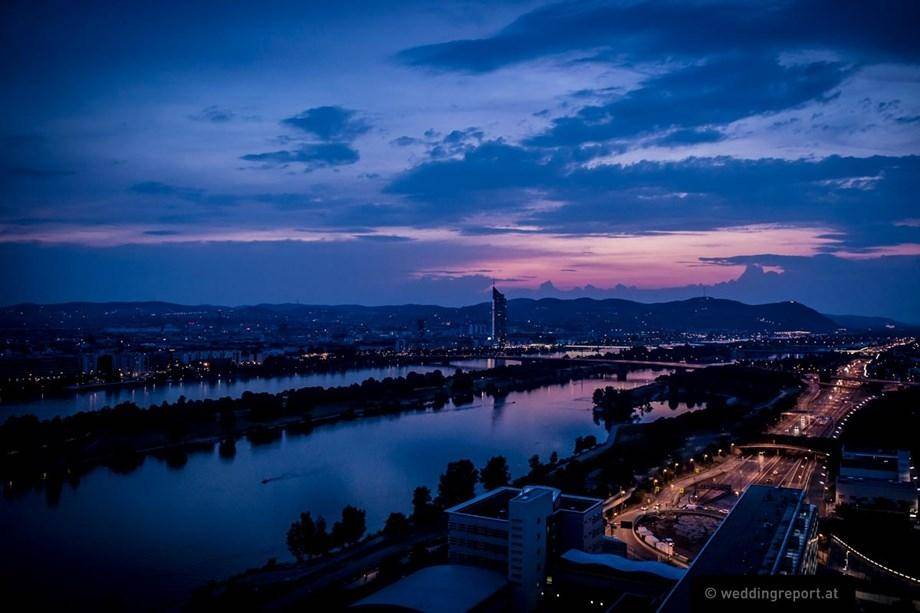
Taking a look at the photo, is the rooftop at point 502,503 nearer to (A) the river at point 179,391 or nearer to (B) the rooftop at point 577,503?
(B) the rooftop at point 577,503

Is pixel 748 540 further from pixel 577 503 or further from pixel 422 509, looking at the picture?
pixel 422 509

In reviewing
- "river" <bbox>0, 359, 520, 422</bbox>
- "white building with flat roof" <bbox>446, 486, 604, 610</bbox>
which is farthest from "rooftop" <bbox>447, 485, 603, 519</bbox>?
"river" <bbox>0, 359, 520, 422</bbox>

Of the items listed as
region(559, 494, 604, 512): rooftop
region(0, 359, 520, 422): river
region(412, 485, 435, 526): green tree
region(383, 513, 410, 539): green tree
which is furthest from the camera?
region(0, 359, 520, 422): river

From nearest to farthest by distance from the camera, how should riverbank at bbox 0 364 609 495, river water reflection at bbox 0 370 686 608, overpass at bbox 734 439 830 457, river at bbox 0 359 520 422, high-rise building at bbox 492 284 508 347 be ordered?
river water reflection at bbox 0 370 686 608, riverbank at bbox 0 364 609 495, overpass at bbox 734 439 830 457, river at bbox 0 359 520 422, high-rise building at bbox 492 284 508 347

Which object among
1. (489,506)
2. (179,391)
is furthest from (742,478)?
(179,391)

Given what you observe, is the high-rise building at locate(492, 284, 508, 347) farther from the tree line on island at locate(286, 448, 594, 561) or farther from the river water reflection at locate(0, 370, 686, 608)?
the tree line on island at locate(286, 448, 594, 561)

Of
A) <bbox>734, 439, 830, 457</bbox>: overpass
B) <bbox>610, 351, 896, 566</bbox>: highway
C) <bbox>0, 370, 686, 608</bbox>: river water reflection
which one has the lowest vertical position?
<bbox>0, 370, 686, 608</bbox>: river water reflection

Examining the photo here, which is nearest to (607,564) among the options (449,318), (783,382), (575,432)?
(575,432)

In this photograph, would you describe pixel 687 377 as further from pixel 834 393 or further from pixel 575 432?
pixel 575 432

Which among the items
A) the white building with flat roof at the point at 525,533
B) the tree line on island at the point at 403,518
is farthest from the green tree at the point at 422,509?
the white building with flat roof at the point at 525,533
